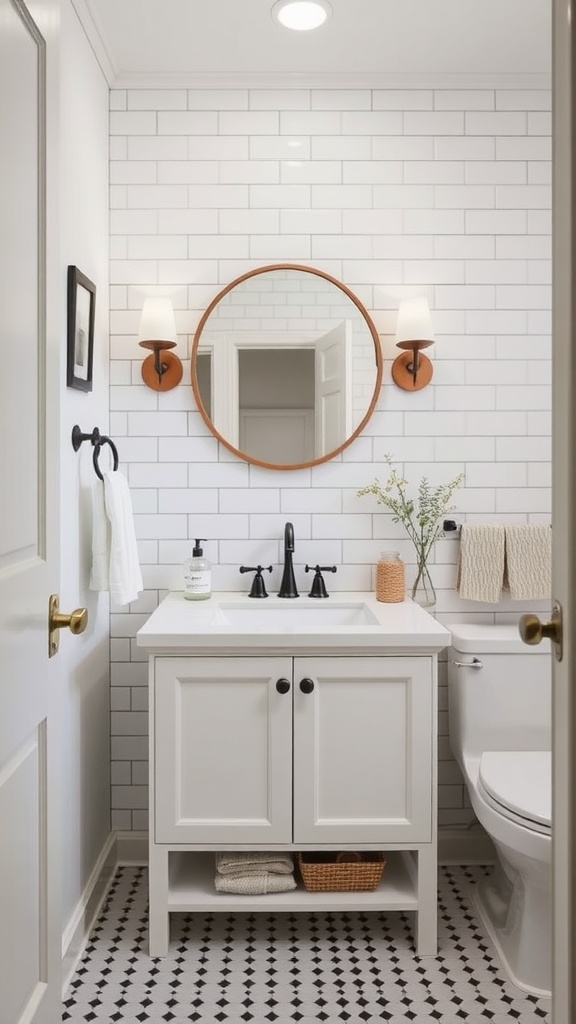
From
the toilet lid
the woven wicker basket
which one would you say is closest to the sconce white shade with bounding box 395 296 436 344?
the toilet lid

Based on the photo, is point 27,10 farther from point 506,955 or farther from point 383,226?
point 506,955

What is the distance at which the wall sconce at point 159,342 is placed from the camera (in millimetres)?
2541

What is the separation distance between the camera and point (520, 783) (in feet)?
6.93

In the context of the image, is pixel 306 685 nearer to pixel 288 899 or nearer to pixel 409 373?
pixel 288 899

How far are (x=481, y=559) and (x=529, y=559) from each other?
0.51ft

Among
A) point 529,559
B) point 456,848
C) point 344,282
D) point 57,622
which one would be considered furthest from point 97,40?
point 456,848

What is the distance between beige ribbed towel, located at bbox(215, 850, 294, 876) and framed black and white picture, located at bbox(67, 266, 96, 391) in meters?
1.37

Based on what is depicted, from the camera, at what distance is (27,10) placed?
1.15 metres

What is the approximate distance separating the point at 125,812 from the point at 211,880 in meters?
0.54

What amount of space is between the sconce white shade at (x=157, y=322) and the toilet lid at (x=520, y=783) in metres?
1.61

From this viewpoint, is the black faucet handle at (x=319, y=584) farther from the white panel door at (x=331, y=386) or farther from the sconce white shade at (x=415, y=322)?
the sconce white shade at (x=415, y=322)

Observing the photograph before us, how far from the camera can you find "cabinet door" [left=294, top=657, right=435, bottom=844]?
2.14 metres

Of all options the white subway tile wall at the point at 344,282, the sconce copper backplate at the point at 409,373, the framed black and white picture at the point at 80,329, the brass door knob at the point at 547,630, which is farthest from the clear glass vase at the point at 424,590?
the brass door knob at the point at 547,630

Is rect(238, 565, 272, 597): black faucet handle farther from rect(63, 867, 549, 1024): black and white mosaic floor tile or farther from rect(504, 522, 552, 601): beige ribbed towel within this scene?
rect(63, 867, 549, 1024): black and white mosaic floor tile
